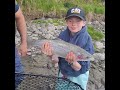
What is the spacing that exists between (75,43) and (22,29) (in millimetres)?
314

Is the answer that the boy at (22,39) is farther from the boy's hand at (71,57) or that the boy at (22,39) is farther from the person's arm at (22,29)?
the boy's hand at (71,57)

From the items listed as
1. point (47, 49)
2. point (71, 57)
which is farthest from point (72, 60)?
point (47, 49)

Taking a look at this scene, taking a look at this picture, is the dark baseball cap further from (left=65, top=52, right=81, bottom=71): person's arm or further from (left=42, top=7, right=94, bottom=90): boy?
(left=65, top=52, right=81, bottom=71): person's arm

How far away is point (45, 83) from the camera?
1656 millimetres

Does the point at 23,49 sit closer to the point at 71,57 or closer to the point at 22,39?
the point at 22,39

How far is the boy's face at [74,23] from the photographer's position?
5.64 feet

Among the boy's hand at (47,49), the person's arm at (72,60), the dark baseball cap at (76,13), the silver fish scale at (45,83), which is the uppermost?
the dark baseball cap at (76,13)

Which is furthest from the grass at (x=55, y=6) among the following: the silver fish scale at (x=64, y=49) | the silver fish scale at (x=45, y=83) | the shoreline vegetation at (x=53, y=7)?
the silver fish scale at (x=45, y=83)

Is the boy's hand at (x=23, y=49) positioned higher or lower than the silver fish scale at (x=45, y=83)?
higher

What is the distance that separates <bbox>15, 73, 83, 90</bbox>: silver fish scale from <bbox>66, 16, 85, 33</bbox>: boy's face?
305mm

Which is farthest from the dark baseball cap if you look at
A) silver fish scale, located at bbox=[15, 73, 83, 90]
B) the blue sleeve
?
silver fish scale, located at bbox=[15, 73, 83, 90]
